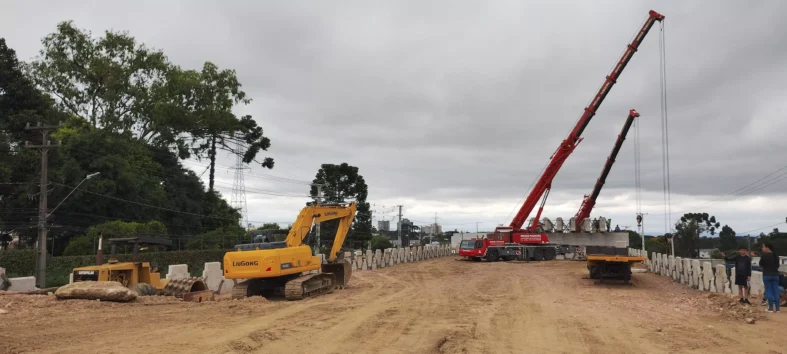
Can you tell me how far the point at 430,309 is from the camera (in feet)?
43.3

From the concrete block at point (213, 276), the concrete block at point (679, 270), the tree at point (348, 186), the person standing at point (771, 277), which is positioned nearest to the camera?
the person standing at point (771, 277)

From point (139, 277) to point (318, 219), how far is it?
5.88m

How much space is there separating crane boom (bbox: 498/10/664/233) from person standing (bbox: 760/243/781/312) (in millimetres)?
27099

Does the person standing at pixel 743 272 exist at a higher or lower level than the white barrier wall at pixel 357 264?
higher

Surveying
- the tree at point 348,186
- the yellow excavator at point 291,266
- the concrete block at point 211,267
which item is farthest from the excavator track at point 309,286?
the tree at point 348,186

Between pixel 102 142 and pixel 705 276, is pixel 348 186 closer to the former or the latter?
pixel 102 142

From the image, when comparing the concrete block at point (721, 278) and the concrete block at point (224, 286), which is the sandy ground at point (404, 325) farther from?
the concrete block at point (224, 286)

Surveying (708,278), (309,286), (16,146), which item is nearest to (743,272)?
(708,278)

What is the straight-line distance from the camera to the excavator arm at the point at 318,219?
17.9 metres

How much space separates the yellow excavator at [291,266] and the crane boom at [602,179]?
3184 cm

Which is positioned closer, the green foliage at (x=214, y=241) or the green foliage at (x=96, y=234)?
the green foliage at (x=96, y=234)

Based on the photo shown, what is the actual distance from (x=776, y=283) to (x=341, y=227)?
43.9 feet

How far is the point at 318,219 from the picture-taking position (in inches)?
758

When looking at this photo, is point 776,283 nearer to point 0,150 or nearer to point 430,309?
point 430,309
